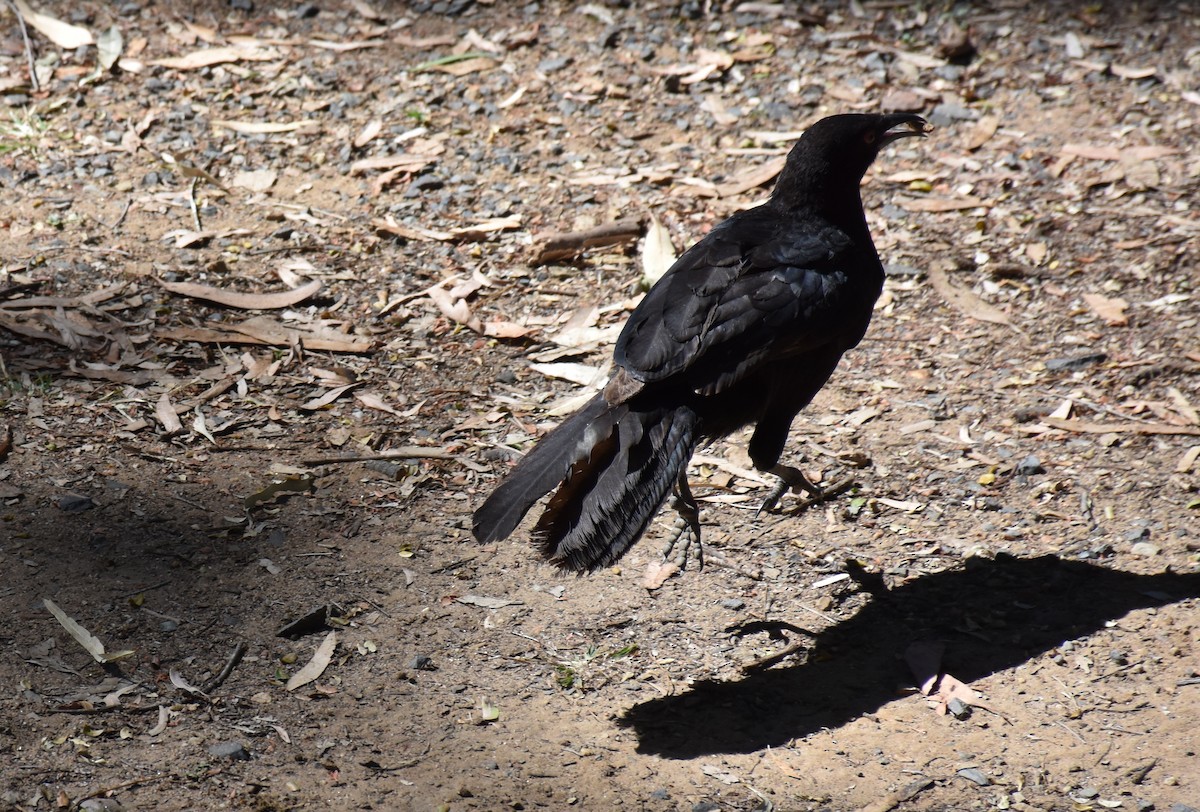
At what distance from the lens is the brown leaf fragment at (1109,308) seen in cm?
545

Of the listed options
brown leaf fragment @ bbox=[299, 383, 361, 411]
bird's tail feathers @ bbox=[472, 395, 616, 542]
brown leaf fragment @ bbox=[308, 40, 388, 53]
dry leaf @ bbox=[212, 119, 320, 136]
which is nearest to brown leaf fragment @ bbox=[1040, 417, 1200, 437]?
bird's tail feathers @ bbox=[472, 395, 616, 542]

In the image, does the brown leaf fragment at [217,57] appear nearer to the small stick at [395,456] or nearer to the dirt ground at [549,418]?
the dirt ground at [549,418]

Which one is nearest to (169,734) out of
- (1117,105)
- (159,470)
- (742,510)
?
(159,470)

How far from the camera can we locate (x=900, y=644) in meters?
4.02

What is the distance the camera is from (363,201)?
6.34 metres

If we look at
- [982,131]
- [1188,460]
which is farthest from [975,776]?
[982,131]

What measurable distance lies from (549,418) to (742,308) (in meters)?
1.38

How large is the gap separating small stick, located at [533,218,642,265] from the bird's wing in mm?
Result: 1796

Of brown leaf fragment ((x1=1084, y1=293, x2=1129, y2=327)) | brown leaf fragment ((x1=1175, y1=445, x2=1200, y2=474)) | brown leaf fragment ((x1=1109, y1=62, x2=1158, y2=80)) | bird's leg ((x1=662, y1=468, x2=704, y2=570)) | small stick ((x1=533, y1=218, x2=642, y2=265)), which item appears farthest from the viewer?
brown leaf fragment ((x1=1109, y1=62, x2=1158, y2=80))

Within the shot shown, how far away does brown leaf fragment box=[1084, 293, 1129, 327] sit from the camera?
545 cm

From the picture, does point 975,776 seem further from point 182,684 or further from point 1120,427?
point 182,684

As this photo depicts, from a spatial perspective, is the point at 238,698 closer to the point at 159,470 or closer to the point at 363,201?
the point at 159,470

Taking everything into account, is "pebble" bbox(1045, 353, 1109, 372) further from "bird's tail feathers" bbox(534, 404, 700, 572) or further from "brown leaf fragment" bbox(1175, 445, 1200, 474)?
"bird's tail feathers" bbox(534, 404, 700, 572)

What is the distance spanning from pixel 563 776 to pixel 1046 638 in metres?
1.77
